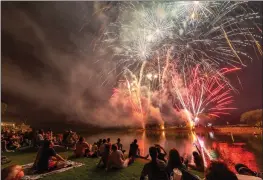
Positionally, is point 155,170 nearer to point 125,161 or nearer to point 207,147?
point 125,161

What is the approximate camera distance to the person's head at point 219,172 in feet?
6.72

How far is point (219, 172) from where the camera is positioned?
2068 mm

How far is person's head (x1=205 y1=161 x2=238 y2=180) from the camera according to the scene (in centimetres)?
205

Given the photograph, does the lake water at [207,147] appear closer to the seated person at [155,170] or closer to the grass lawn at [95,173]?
the grass lawn at [95,173]

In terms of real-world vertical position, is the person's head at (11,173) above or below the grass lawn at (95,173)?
above

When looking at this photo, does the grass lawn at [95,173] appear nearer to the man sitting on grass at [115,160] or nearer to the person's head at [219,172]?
the man sitting on grass at [115,160]

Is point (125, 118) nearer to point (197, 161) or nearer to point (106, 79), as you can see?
point (106, 79)

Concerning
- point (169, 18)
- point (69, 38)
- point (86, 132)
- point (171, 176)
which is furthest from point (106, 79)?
point (171, 176)

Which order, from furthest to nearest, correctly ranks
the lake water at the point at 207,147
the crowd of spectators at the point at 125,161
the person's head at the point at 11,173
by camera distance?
the lake water at the point at 207,147 → the person's head at the point at 11,173 → the crowd of spectators at the point at 125,161

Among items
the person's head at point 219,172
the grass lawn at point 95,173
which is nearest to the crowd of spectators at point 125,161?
the person's head at point 219,172

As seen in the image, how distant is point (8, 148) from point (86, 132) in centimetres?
585

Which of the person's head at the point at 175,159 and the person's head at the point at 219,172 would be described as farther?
the person's head at the point at 175,159

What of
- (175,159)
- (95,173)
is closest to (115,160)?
(95,173)

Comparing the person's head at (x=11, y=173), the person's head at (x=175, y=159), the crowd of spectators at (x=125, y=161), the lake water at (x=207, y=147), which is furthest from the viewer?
the lake water at (x=207, y=147)
